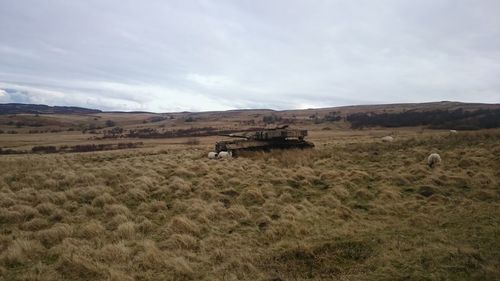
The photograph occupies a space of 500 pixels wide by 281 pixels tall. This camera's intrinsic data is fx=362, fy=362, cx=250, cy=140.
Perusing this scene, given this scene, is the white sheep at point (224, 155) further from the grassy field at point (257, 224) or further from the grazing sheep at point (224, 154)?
the grassy field at point (257, 224)

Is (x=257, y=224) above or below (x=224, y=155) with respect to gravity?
below

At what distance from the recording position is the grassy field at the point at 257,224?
6.77 m

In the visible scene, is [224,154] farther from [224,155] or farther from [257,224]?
[257,224]

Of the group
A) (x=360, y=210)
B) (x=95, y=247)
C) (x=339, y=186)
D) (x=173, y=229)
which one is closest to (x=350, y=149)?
(x=339, y=186)

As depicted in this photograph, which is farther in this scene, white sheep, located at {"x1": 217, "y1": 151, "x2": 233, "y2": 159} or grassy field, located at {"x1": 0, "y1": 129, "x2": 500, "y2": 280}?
white sheep, located at {"x1": 217, "y1": 151, "x2": 233, "y2": 159}

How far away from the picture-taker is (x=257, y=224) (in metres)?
9.86

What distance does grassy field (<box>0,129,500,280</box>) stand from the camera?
22.2ft

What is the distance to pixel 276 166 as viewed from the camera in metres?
19.5

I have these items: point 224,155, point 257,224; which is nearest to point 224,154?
point 224,155

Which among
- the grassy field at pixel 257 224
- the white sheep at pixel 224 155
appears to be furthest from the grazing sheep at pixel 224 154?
the grassy field at pixel 257 224

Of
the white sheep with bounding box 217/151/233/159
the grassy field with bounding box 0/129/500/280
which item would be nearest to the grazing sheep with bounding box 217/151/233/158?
the white sheep with bounding box 217/151/233/159

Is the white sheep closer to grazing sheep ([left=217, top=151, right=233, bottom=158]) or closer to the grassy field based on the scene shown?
grazing sheep ([left=217, top=151, right=233, bottom=158])

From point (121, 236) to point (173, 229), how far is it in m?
1.26

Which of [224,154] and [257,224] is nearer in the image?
[257,224]
